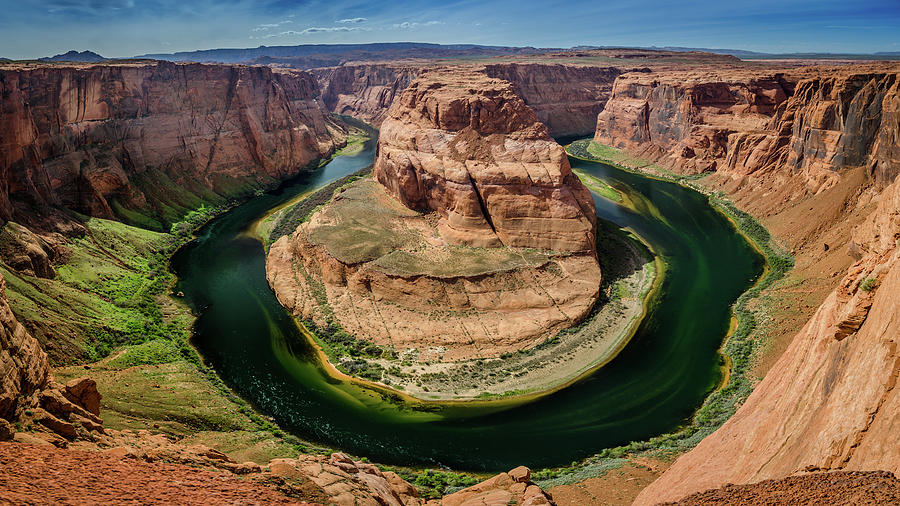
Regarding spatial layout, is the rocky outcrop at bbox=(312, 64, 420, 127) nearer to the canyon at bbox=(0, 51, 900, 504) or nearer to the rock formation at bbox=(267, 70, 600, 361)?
the canyon at bbox=(0, 51, 900, 504)

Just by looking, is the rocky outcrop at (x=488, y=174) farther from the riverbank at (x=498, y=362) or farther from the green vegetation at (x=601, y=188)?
the green vegetation at (x=601, y=188)

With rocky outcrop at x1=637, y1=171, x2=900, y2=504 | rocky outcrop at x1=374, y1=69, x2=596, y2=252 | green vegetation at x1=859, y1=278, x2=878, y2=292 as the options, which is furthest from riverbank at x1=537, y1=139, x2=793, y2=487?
rocky outcrop at x1=374, y1=69, x2=596, y2=252

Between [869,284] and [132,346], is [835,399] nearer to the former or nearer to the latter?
[869,284]

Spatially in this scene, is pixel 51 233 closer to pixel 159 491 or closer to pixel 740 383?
pixel 159 491

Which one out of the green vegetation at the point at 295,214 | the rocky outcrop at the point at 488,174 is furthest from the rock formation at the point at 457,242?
the green vegetation at the point at 295,214

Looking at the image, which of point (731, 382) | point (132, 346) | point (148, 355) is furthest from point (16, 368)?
point (731, 382)

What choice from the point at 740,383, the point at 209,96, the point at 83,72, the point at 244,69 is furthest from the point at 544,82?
the point at 740,383
